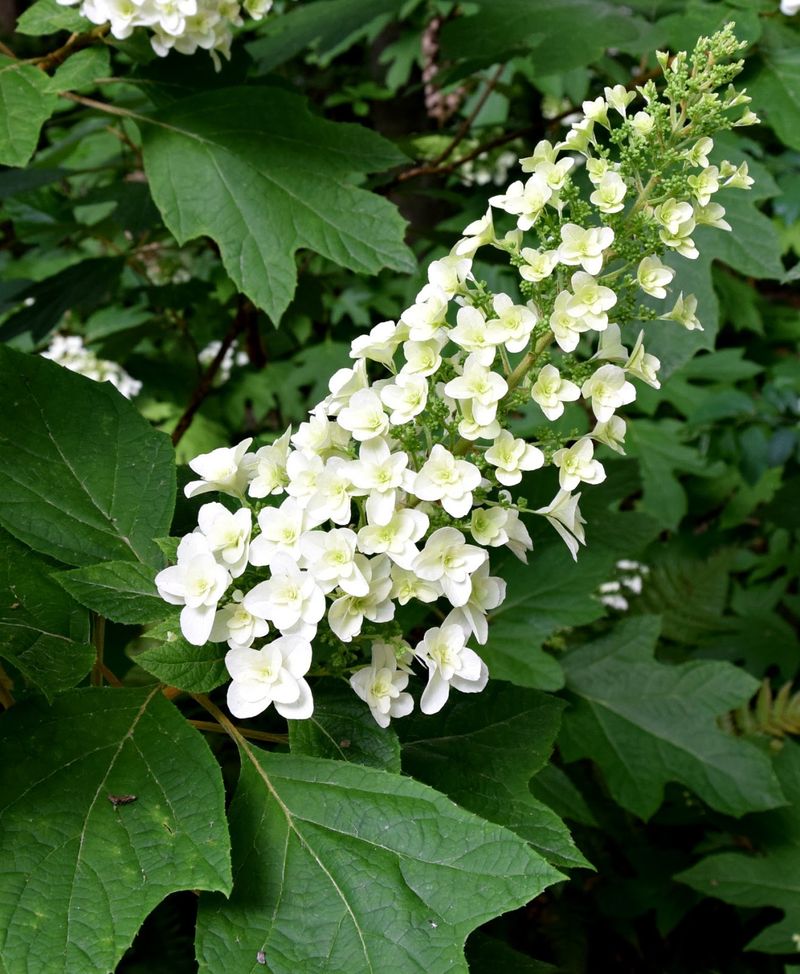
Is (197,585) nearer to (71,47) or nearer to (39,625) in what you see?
(39,625)

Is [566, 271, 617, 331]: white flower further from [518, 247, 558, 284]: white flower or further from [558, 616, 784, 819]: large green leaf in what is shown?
[558, 616, 784, 819]: large green leaf

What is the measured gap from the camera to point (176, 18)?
1.56 m

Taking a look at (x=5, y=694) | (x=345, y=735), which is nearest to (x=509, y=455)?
(x=345, y=735)

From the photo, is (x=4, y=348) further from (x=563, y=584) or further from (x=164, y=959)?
(x=164, y=959)

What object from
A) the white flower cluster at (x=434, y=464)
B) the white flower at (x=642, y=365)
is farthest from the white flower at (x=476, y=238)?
the white flower at (x=642, y=365)

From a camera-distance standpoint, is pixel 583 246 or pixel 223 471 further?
pixel 223 471

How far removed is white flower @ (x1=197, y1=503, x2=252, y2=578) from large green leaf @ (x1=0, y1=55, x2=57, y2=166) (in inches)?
31.8

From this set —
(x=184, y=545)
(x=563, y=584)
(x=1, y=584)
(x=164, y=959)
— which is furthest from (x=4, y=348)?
(x=164, y=959)

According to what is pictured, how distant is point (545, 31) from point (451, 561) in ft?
4.98

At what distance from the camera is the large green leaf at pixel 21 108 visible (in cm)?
157

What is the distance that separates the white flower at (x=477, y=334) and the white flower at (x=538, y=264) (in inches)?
2.6

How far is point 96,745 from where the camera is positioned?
1126 mm

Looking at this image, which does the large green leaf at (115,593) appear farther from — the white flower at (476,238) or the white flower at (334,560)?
the white flower at (476,238)

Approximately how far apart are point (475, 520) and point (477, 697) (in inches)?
14.6
